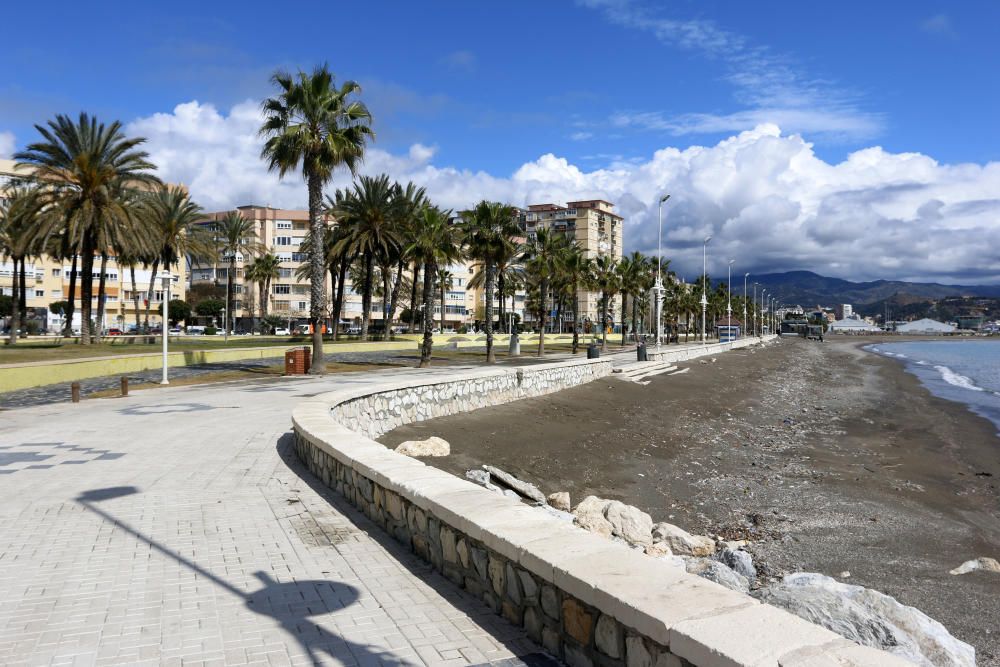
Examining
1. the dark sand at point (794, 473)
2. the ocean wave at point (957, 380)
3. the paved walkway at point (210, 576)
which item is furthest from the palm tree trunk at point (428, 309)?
the ocean wave at point (957, 380)

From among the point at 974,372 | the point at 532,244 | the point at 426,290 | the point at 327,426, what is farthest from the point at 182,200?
the point at 974,372

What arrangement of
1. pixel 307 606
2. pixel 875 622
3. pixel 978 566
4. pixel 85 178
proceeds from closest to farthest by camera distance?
1. pixel 307 606
2. pixel 875 622
3. pixel 978 566
4. pixel 85 178

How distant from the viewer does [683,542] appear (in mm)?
8672

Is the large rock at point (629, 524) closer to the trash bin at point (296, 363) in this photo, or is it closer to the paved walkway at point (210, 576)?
the paved walkway at point (210, 576)

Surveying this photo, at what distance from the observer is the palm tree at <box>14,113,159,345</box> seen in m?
35.4

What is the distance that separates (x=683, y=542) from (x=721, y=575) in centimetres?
265

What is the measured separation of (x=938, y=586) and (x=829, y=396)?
2927 centimetres

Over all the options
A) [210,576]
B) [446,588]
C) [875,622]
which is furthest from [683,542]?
[210,576]

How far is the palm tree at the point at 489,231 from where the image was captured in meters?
35.7

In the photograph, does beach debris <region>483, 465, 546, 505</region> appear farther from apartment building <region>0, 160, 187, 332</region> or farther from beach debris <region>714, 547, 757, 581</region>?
apartment building <region>0, 160, 187, 332</region>

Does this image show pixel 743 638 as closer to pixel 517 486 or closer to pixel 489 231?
pixel 517 486

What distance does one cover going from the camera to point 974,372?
58.1 m

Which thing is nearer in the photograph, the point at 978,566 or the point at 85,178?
the point at 978,566

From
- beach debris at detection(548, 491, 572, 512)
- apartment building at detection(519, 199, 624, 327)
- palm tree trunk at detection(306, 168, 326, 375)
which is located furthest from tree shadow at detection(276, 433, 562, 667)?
apartment building at detection(519, 199, 624, 327)
